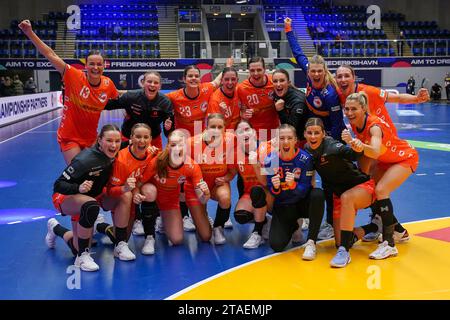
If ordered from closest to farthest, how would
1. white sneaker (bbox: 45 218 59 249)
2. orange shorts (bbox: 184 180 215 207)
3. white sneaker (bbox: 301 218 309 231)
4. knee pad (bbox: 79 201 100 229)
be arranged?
knee pad (bbox: 79 201 100 229) → white sneaker (bbox: 45 218 59 249) → orange shorts (bbox: 184 180 215 207) → white sneaker (bbox: 301 218 309 231)

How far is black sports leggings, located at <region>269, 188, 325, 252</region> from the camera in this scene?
4430 millimetres

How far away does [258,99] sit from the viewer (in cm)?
550

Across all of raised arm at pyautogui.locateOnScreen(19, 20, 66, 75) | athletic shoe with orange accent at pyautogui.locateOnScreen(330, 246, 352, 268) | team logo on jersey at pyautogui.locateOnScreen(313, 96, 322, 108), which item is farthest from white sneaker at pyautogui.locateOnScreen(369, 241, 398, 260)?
raised arm at pyautogui.locateOnScreen(19, 20, 66, 75)

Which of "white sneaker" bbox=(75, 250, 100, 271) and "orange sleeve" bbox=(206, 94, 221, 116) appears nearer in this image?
"white sneaker" bbox=(75, 250, 100, 271)

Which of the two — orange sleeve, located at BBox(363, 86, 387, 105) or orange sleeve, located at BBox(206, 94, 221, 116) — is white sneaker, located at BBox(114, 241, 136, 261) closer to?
orange sleeve, located at BBox(206, 94, 221, 116)

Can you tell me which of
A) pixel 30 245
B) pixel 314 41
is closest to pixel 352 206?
pixel 30 245

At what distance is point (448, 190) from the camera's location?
670cm

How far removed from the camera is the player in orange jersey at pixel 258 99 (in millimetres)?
5430

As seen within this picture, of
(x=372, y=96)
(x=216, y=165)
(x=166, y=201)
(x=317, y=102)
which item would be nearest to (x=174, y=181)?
(x=166, y=201)

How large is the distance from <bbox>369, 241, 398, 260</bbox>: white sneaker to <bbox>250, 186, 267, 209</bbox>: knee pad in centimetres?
106

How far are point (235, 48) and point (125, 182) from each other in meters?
23.2

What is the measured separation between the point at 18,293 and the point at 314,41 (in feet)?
84.3

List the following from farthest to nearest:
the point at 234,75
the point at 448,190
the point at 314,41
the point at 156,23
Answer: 1. the point at 156,23
2. the point at 314,41
3. the point at 448,190
4. the point at 234,75
